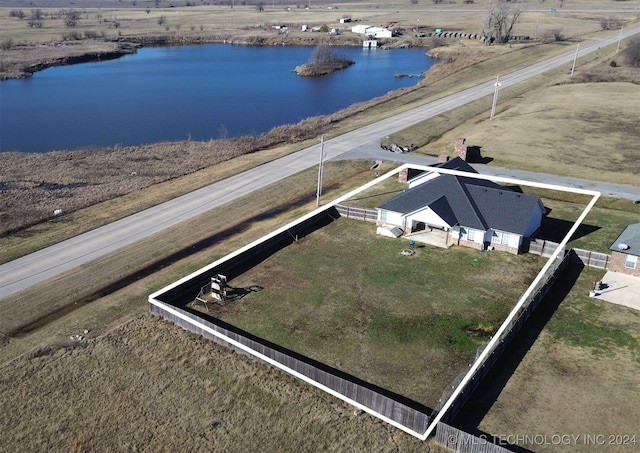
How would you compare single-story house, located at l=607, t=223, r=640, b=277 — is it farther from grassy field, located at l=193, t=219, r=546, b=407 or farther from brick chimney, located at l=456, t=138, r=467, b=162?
brick chimney, located at l=456, t=138, r=467, b=162

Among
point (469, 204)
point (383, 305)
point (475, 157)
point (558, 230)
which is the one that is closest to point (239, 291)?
point (383, 305)

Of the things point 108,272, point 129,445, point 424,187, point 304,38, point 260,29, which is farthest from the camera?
point 260,29

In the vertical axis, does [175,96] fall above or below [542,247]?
above

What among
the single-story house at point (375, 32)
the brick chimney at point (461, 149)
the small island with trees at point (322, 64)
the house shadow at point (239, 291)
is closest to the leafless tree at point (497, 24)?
the small island with trees at point (322, 64)

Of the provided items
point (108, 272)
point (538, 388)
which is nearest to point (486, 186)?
point (538, 388)

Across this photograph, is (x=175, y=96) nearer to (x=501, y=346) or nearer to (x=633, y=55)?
(x=501, y=346)

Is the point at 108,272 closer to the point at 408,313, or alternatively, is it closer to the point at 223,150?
the point at 408,313
